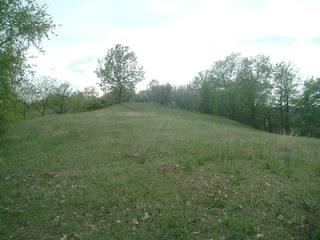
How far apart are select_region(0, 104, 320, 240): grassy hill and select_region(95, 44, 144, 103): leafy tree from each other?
37.7 meters

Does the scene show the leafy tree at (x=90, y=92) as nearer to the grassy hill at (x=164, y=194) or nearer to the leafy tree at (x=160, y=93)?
the leafy tree at (x=160, y=93)

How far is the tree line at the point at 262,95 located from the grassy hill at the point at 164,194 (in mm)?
36543

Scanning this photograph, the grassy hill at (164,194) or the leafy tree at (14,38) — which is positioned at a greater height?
the leafy tree at (14,38)

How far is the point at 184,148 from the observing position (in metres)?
14.4

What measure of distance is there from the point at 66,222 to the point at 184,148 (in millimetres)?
7965

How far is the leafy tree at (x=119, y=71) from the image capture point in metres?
51.0

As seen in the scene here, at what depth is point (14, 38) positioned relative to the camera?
1769cm

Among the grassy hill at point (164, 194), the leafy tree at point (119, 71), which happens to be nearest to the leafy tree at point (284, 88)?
the leafy tree at point (119, 71)

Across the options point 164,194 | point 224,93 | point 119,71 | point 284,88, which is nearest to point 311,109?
point 284,88

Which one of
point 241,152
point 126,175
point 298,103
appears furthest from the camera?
point 298,103

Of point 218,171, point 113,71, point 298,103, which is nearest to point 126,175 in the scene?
point 218,171

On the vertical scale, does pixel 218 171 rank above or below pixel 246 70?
below

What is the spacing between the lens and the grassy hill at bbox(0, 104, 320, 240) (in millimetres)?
6855

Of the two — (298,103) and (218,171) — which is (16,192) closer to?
(218,171)
